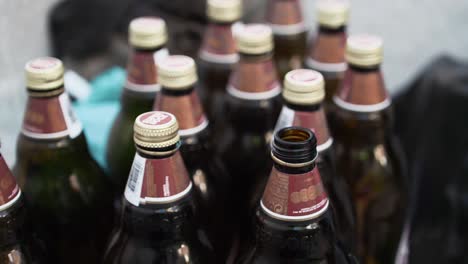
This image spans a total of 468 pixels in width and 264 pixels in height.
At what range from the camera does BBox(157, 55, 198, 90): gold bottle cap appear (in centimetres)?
61

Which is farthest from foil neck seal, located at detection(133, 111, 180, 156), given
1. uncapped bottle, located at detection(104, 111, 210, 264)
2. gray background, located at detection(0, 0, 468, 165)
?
gray background, located at detection(0, 0, 468, 165)

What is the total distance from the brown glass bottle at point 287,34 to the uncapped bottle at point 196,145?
0.25 metres

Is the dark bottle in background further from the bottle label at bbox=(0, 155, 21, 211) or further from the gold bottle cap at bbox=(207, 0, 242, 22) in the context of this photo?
the bottle label at bbox=(0, 155, 21, 211)

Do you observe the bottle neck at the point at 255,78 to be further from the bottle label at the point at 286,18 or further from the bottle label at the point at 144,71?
the bottle label at the point at 286,18

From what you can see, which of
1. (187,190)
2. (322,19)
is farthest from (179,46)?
(187,190)

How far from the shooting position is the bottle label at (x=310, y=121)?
600 millimetres

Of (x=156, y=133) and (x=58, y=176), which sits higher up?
(x=156, y=133)

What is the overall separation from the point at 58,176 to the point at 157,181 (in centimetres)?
18

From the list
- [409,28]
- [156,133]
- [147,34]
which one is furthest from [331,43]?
[409,28]

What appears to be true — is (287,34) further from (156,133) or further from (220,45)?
(156,133)

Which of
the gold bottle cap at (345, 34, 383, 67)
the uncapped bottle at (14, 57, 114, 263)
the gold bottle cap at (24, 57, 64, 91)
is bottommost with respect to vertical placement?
the uncapped bottle at (14, 57, 114, 263)

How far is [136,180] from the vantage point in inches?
20.8

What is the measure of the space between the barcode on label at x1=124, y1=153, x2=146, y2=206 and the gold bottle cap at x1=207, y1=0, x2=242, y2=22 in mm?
329

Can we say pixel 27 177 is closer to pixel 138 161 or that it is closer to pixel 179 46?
pixel 138 161
